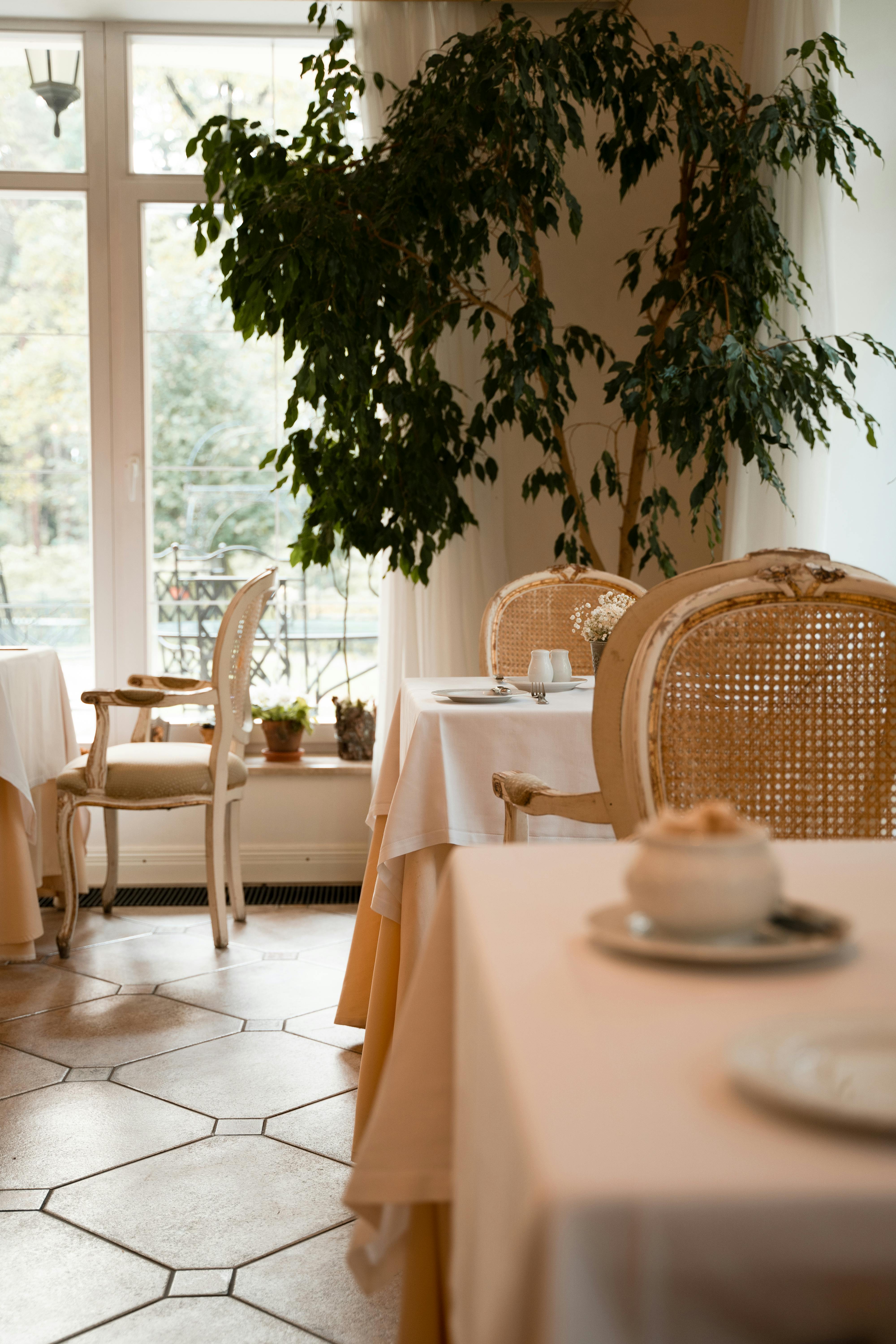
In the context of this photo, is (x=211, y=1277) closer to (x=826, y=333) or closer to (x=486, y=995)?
(x=486, y=995)

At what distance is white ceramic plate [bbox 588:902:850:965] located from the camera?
602mm

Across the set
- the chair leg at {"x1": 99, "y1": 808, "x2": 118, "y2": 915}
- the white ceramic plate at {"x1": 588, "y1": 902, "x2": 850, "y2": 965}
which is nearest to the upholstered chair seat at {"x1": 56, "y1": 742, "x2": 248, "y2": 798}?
the chair leg at {"x1": 99, "y1": 808, "x2": 118, "y2": 915}

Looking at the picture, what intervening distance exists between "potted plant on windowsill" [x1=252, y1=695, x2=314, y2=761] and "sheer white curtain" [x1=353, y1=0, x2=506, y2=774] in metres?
0.34

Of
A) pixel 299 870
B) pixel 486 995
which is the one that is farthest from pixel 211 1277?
pixel 299 870

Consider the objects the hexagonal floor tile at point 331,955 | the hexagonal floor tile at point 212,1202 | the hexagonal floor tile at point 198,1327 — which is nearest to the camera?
the hexagonal floor tile at point 198,1327

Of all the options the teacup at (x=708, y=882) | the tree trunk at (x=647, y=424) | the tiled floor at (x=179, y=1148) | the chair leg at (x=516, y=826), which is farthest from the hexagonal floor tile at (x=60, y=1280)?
the tree trunk at (x=647, y=424)

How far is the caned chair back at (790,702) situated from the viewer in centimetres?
133

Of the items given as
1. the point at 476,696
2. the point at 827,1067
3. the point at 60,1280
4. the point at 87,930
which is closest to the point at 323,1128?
the point at 60,1280

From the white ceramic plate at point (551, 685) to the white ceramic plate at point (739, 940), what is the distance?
1.52 meters

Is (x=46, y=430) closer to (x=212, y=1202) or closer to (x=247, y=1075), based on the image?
(x=247, y=1075)

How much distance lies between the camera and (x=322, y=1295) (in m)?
1.56

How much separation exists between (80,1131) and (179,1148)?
0.67 feet

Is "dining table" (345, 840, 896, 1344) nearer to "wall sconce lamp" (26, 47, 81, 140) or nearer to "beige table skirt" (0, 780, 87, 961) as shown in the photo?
"beige table skirt" (0, 780, 87, 961)

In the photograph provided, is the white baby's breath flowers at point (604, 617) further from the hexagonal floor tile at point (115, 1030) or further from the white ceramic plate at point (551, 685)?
the hexagonal floor tile at point (115, 1030)
